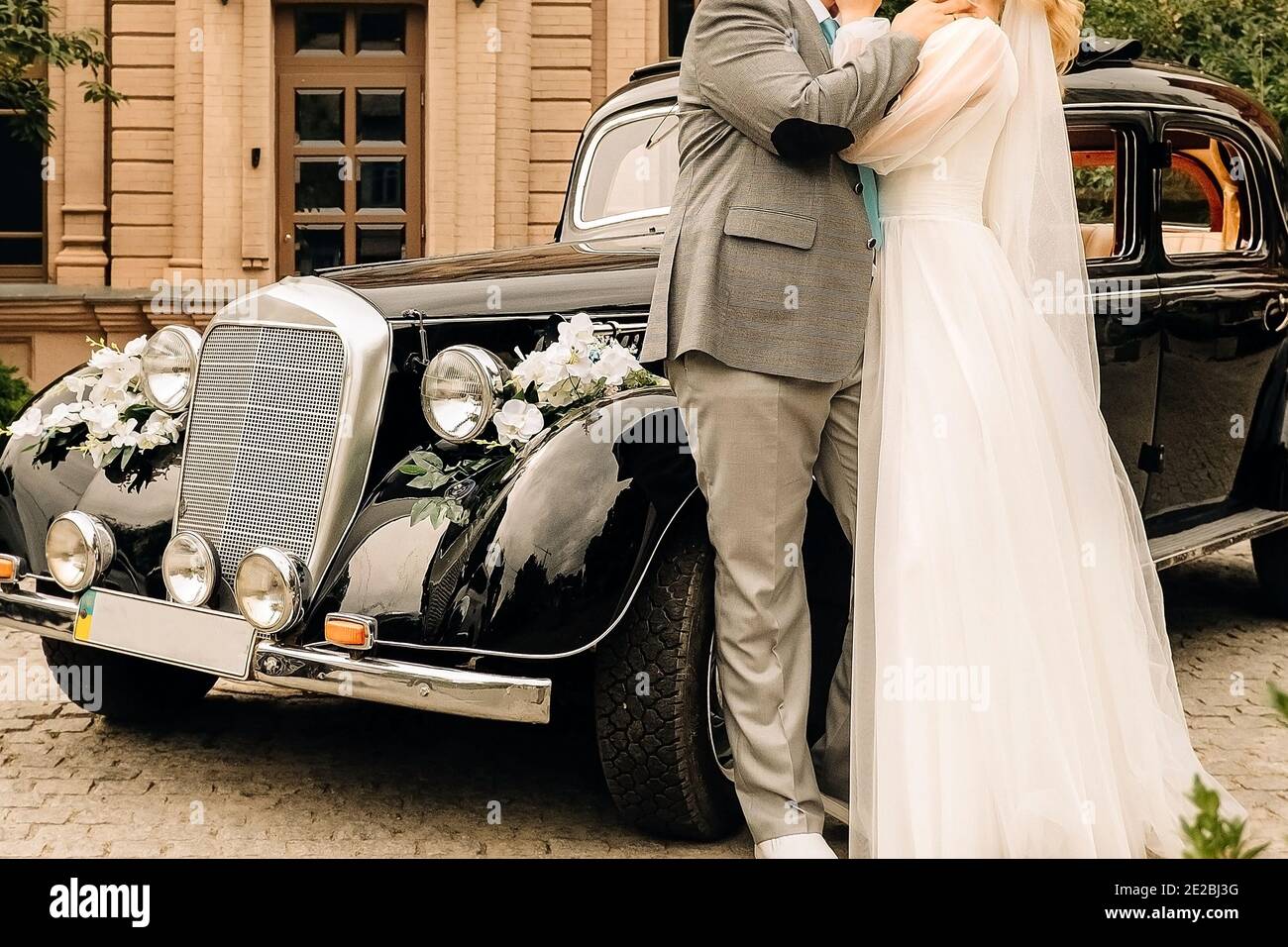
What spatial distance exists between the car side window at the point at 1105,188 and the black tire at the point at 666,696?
2017 millimetres

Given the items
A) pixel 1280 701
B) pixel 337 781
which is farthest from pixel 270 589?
pixel 1280 701

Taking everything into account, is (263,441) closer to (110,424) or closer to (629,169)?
(110,424)

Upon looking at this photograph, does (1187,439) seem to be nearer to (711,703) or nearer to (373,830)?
(711,703)

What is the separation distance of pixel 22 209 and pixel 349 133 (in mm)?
2680

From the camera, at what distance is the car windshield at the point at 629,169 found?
4.64m

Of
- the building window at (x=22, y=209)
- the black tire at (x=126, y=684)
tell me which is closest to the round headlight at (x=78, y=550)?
the black tire at (x=126, y=684)

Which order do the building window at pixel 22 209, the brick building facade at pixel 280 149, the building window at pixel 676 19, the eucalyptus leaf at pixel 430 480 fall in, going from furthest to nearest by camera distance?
1. the building window at pixel 676 19
2. the building window at pixel 22 209
3. the brick building facade at pixel 280 149
4. the eucalyptus leaf at pixel 430 480

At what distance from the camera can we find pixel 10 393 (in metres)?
9.48

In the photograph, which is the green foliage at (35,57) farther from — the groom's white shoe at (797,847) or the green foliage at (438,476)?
the groom's white shoe at (797,847)

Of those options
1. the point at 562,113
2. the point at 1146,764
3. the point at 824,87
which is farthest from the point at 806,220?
the point at 562,113

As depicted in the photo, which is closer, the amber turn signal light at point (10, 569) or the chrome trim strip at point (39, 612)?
the chrome trim strip at point (39, 612)

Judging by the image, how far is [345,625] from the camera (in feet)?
10.2

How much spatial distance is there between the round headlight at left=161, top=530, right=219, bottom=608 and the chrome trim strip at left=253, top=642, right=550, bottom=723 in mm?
438

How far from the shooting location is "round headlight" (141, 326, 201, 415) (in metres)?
3.84
